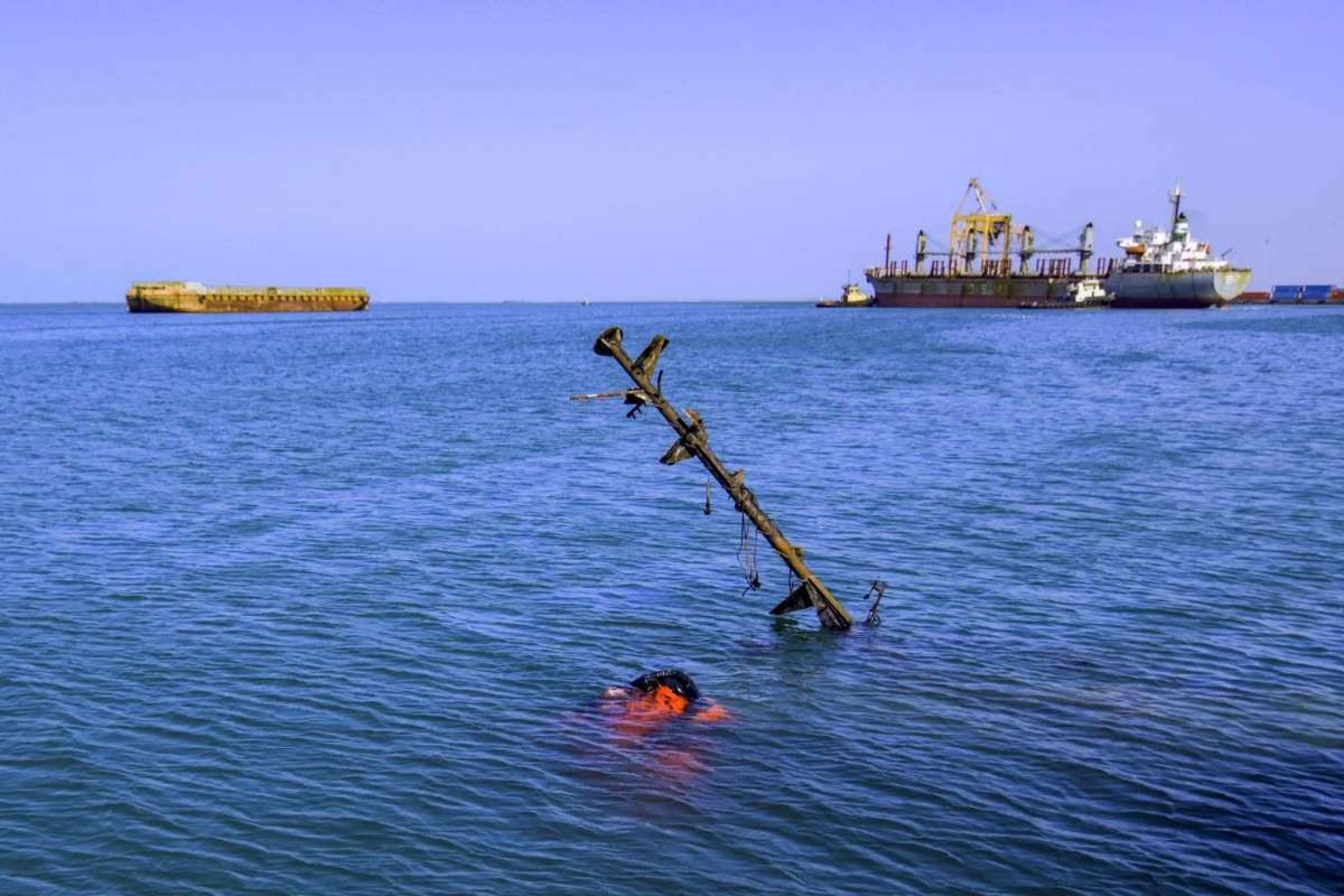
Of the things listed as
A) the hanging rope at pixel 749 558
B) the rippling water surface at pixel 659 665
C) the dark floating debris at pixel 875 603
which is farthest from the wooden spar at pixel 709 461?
the hanging rope at pixel 749 558

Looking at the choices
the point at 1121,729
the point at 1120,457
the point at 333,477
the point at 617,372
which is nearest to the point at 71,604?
the point at 333,477

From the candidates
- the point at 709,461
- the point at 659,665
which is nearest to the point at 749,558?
the point at 659,665

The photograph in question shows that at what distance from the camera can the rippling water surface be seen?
44.1 feet

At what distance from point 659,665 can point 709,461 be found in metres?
3.91

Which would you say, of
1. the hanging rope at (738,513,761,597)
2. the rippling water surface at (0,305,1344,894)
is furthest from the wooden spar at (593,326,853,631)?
the hanging rope at (738,513,761,597)

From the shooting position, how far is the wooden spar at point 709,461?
738 inches

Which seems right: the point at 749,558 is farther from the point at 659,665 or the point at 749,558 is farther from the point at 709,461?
the point at 709,461

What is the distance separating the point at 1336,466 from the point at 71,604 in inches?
1669

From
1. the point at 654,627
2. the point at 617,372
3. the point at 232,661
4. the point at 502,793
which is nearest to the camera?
the point at 502,793

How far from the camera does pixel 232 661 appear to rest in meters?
19.9

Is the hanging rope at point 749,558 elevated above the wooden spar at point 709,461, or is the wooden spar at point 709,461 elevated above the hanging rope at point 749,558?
the wooden spar at point 709,461

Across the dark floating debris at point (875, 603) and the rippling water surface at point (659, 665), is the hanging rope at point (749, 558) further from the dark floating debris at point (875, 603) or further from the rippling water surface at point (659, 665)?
the dark floating debris at point (875, 603)

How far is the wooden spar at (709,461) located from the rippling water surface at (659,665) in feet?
2.41

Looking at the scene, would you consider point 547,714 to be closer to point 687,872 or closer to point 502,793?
point 502,793
